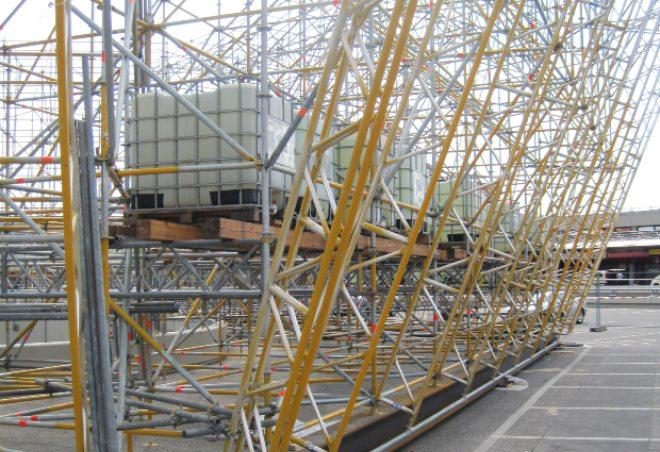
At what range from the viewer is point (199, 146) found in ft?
26.0

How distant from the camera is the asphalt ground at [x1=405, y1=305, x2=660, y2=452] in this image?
1086cm

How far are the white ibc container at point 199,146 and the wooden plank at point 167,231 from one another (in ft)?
0.90

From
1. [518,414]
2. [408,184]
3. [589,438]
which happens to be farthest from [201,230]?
[518,414]

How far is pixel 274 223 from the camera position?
8.27m

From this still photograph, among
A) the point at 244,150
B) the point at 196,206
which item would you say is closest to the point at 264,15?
the point at 244,150

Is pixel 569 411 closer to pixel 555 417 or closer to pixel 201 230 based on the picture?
pixel 555 417

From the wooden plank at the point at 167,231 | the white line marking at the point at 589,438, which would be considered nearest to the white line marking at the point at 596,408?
the white line marking at the point at 589,438

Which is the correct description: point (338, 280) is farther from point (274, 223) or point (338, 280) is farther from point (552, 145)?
point (552, 145)

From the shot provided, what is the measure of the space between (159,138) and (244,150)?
1.15 m

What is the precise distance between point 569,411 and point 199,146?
7.84 m

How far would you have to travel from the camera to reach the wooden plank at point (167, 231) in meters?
6.99

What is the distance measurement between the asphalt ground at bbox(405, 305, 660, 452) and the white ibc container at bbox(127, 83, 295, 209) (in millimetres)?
4592

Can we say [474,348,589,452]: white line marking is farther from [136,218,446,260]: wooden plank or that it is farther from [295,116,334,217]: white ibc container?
[136,218,446,260]: wooden plank

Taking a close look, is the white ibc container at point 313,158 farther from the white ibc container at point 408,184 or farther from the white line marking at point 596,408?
the white line marking at point 596,408
